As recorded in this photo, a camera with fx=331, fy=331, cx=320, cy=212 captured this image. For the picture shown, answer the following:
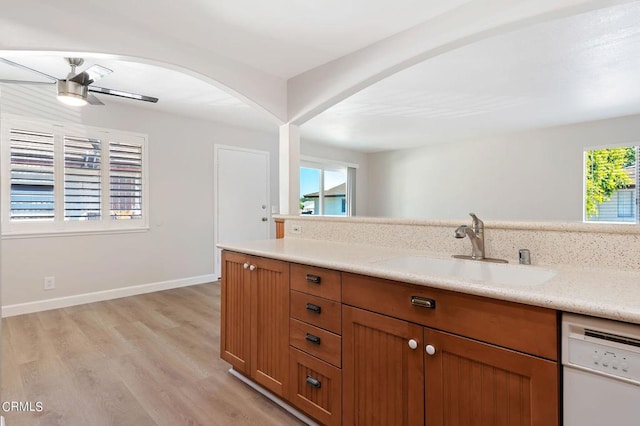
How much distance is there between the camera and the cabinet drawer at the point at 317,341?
59.6 inches

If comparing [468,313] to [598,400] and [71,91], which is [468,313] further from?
[71,91]

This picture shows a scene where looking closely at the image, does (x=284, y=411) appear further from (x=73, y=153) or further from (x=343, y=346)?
(x=73, y=153)

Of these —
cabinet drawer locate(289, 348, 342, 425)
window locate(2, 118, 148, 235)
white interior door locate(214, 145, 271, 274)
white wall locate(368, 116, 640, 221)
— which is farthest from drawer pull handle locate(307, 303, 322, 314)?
white wall locate(368, 116, 640, 221)

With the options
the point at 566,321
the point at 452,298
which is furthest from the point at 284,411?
the point at 566,321

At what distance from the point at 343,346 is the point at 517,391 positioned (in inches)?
27.1

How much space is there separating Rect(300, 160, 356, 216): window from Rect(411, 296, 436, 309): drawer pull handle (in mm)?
5087

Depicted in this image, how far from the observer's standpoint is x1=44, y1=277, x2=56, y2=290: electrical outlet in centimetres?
352

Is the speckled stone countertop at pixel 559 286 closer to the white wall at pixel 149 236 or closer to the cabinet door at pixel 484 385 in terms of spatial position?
the cabinet door at pixel 484 385

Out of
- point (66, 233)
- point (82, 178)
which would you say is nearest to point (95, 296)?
point (66, 233)

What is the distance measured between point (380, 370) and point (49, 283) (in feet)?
12.6

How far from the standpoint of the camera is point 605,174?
480 centimetres

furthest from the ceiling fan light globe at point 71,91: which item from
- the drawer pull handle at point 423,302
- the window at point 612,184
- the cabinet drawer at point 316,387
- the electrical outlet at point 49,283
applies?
the window at point 612,184

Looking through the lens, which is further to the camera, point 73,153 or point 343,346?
point 73,153

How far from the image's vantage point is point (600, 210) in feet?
16.0
